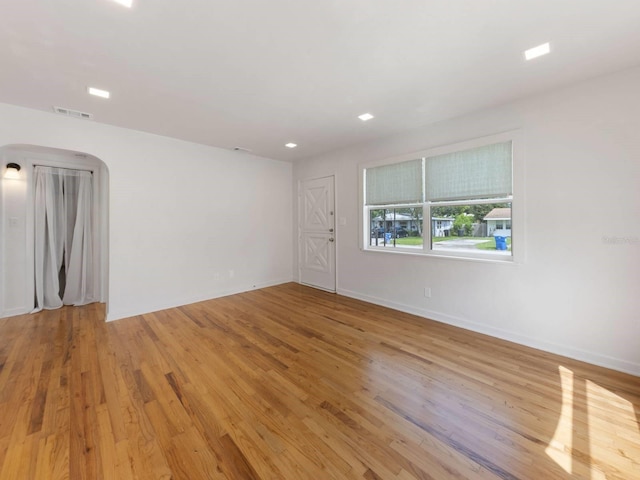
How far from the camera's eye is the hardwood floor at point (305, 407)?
1449 mm

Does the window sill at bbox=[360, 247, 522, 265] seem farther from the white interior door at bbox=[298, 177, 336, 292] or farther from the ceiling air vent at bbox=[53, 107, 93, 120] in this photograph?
the ceiling air vent at bbox=[53, 107, 93, 120]

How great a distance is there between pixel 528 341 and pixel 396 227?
211cm

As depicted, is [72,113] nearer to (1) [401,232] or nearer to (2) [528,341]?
(1) [401,232]

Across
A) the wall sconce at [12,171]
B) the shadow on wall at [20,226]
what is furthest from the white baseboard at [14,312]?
the wall sconce at [12,171]

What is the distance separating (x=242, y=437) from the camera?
164 centimetres

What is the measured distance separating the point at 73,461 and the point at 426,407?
7.10 ft

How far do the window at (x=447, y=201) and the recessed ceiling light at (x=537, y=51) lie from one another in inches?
36.5

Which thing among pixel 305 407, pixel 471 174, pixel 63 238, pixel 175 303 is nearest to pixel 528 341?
pixel 471 174

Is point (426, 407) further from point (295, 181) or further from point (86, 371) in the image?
point (295, 181)

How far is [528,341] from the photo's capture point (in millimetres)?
2803

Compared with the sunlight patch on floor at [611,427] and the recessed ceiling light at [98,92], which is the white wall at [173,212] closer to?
the recessed ceiling light at [98,92]

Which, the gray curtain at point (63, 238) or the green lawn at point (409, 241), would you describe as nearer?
the green lawn at point (409, 241)

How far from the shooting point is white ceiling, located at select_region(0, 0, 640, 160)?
1.67 m

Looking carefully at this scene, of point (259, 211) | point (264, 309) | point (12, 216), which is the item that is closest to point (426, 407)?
point (264, 309)
